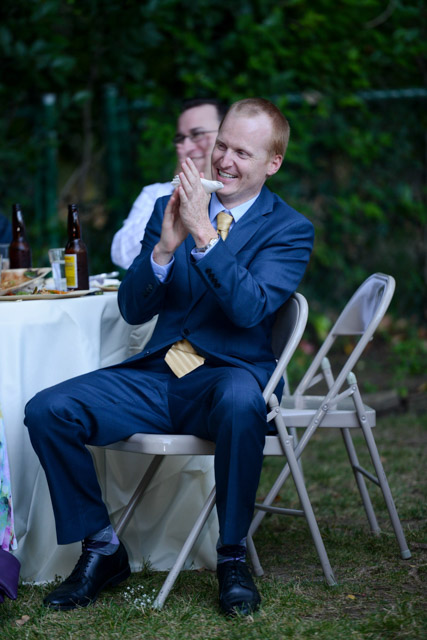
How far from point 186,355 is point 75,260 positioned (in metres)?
0.63

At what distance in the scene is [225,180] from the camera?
2969 millimetres

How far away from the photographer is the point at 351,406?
3.19 m

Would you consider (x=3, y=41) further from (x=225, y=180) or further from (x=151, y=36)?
(x=225, y=180)

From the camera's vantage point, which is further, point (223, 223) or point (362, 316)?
point (362, 316)

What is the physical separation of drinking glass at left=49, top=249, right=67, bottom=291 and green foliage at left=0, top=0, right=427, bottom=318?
2.71 metres

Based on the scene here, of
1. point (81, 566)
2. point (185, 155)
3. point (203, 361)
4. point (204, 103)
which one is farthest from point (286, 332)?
point (204, 103)

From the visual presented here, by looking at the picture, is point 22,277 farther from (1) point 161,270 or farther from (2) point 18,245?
(1) point 161,270

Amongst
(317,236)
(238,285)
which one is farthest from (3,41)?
(238,285)

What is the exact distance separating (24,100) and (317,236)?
2374 millimetres

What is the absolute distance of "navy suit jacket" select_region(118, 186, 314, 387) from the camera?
2.85 m

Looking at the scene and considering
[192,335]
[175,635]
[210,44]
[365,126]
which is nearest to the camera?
[175,635]

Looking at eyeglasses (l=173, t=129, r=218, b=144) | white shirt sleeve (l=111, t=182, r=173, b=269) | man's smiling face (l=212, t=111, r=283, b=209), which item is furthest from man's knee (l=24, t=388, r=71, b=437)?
eyeglasses (l=173, t=129, r=218, b=144)

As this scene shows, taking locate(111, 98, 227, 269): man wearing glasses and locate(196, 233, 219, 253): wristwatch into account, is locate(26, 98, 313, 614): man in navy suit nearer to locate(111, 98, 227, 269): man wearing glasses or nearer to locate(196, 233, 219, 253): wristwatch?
locate(196, 233, 219, 253): wristwatch

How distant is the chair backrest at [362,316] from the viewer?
2.97m
